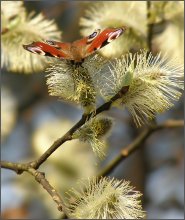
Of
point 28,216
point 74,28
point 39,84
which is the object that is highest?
point 74,28

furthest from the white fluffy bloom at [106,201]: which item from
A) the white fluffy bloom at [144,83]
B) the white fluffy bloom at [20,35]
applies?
the white fluffy bloom at [20,35]

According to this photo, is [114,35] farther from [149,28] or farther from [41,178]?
[149,28]

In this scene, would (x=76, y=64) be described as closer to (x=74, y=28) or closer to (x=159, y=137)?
(x=74, y=28)

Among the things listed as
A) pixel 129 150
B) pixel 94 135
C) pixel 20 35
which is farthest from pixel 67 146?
pixel 94 135

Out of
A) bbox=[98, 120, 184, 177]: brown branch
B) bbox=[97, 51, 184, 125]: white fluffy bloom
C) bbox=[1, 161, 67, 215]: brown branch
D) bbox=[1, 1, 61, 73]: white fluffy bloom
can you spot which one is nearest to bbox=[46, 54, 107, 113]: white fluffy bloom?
bbox=[97, 51, 184, 125]: white fluffy bloom

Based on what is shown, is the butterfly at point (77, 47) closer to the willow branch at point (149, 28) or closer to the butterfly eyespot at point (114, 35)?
the butterfly eyespot at point (114, 35)

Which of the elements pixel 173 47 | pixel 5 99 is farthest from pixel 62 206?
pixel 5 99

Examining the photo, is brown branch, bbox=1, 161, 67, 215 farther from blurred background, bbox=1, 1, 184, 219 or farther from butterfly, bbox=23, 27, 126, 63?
blurred background, bbox=1, 1, 184, 219
